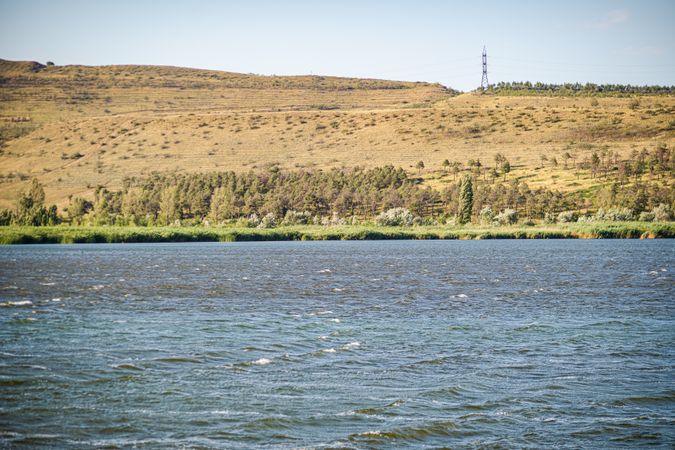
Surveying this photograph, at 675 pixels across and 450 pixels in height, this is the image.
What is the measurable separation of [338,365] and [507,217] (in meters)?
88.4

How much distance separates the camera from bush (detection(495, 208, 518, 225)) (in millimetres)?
105062

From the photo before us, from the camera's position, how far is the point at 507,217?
10506 cm

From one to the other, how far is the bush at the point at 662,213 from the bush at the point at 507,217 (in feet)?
Answer: 59.1

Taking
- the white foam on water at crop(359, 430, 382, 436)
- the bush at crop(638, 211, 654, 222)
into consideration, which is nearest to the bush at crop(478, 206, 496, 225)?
the bush at crop(638, 211, 654, 222)

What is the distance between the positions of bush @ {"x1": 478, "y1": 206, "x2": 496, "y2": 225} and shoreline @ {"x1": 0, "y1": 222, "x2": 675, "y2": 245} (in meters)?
2.64

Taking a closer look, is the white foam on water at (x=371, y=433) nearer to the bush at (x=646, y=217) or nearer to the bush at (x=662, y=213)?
the bush at (x=646, y=217)

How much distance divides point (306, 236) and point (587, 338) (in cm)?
7974

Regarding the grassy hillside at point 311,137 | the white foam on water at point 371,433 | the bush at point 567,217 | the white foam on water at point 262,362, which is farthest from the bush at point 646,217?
the white foam on water at point 371,433

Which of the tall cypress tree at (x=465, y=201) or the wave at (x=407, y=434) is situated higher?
the tall cypress tree at (x=465, y=201)

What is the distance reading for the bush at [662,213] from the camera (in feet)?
326

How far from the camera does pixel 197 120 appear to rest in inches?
6983

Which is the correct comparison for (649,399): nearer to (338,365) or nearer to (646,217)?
(338,365)

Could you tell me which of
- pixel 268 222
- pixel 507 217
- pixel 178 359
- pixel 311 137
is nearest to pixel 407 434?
pixel 178 359

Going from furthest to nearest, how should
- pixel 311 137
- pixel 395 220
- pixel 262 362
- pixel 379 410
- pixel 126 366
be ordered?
pixel 311 137, pixel 395 220, pixel 262 362, pixel 126 366, pixel 379 410
